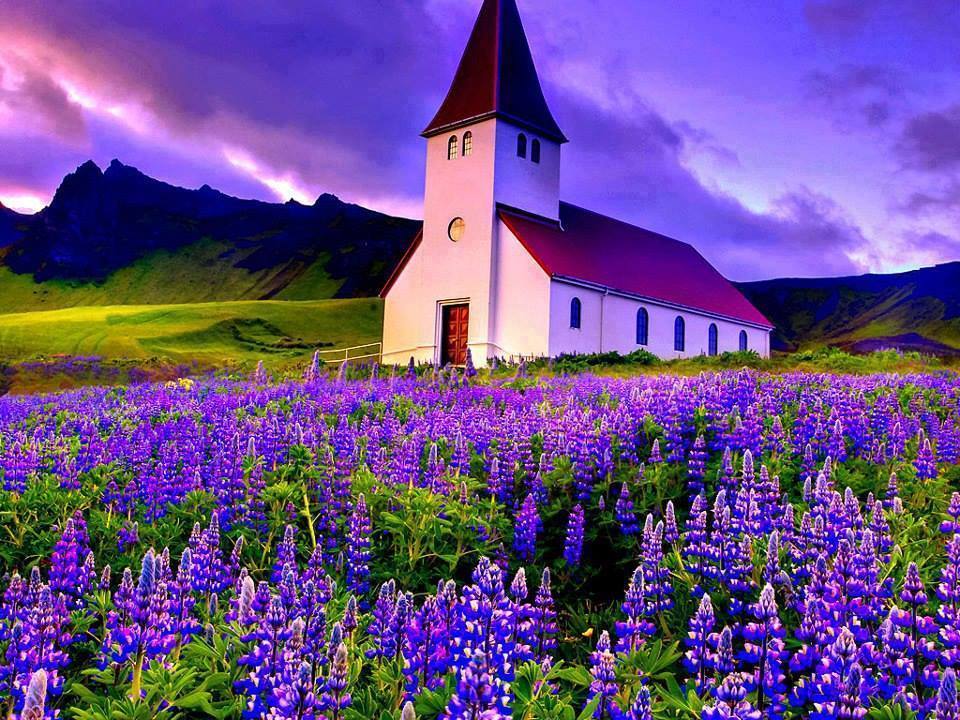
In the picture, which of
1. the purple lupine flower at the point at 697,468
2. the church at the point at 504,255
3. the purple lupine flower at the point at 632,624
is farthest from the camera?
the church at the point at 504,255

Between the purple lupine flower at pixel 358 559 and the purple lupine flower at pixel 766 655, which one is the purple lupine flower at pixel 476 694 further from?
the purple lupine flower at pixel 358 559

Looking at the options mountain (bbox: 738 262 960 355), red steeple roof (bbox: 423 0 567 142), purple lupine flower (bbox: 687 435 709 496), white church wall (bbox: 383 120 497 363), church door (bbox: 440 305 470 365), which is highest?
mountain (bbox: 738 262 960 355)

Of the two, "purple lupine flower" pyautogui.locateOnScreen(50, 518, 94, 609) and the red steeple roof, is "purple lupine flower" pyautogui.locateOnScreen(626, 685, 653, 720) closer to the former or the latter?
"purple lupine flower" pyautogui.locateOnScreen(50, 518, 94, 609)

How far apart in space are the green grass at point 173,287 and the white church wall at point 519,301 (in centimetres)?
14116

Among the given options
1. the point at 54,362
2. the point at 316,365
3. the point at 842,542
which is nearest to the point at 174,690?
the point at 842,542

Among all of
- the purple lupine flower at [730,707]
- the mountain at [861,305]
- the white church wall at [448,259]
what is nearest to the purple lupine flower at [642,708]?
the purple lupine flower at [730,707]

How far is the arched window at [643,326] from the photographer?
36.9 meters

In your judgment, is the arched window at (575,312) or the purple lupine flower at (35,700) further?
the arched window at (575,312)

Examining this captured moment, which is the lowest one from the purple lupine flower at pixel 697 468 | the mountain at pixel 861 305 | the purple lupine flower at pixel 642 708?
the purple lupine flower at pixel 642 708

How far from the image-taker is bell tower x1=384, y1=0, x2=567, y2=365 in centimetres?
3381

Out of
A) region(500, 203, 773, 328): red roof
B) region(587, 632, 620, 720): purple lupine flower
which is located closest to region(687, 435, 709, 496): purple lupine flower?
region(587, 632, 620, 720): purple lupine flower

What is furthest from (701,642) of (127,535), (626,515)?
(127,535)

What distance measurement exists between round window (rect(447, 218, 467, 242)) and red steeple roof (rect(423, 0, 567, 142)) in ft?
14.1

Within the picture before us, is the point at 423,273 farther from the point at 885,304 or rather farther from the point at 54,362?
the point at 885,304
